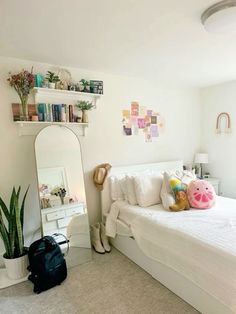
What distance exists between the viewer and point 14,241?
2.31m

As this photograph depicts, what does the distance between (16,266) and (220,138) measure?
12.0 feet

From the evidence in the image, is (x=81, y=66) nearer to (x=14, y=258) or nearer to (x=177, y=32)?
(x=177, y=32)

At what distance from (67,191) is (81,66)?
1568mm

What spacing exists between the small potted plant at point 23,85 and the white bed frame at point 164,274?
1.33m

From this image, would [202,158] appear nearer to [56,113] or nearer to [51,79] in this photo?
[56,113]

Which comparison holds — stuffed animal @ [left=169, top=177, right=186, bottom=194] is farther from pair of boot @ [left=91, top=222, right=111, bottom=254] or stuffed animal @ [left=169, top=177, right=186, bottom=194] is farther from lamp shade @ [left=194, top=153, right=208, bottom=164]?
lamp shade @ [left=194, top=153, right=208, bottom=164]

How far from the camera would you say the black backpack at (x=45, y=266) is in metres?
2.11

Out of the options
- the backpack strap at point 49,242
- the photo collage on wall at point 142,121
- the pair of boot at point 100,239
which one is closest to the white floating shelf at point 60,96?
the photo collage on wall at point 142,121

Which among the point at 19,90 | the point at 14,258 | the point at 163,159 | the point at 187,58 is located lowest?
the point at 14,258

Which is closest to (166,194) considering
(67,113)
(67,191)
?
(67,191)

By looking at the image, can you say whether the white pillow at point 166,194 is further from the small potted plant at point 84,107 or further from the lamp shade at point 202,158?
the lamp shade at point 202,158

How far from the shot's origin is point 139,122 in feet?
11.4

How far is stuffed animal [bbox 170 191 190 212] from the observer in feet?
8.09

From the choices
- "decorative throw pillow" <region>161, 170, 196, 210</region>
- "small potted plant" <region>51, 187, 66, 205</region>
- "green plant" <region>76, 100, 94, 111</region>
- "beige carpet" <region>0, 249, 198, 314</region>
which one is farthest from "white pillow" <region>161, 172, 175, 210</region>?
"green plant" <region>76, 100, 94, 111</region>
